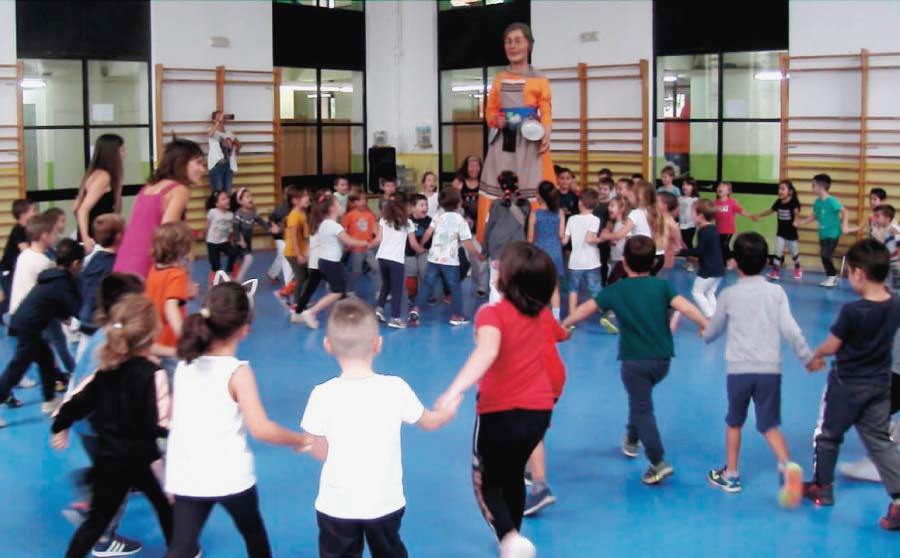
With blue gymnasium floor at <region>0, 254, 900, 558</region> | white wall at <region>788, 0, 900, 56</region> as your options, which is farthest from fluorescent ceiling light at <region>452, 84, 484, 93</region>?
blue gymnasium floor at <region>0, 254, 900, 558</region>

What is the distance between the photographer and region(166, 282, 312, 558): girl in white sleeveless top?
11.7ft

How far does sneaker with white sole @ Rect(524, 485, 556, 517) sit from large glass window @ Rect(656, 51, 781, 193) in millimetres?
10668

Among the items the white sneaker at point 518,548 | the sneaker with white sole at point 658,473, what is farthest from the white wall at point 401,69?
the white sneaker at point 518,548

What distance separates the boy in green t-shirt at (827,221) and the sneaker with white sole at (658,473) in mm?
7830

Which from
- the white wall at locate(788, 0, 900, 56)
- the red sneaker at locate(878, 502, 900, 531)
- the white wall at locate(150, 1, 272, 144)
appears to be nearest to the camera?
the red sneaker at locate(878, 502, 900, 531)

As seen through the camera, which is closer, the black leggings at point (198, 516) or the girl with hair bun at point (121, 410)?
the black leggings at point (198, 516)

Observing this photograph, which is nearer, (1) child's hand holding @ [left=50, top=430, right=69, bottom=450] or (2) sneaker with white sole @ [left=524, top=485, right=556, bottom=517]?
(1) child's hand holding @ [left=50, top=430, right=69, bottom=450]

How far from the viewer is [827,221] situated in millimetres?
12508

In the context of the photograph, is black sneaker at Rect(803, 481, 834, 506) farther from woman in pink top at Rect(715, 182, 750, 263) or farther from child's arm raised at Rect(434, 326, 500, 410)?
woman in pink top at Rect(715, 182, 750, 263)

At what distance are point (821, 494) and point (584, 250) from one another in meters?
4.93

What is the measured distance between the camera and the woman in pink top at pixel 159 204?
5195 millimetres

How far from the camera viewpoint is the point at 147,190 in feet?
17.5

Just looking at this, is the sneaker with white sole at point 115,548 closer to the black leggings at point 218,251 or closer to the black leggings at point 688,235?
the black leggings at point 218,251

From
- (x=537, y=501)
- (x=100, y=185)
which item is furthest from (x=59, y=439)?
(x=100, y=185)
